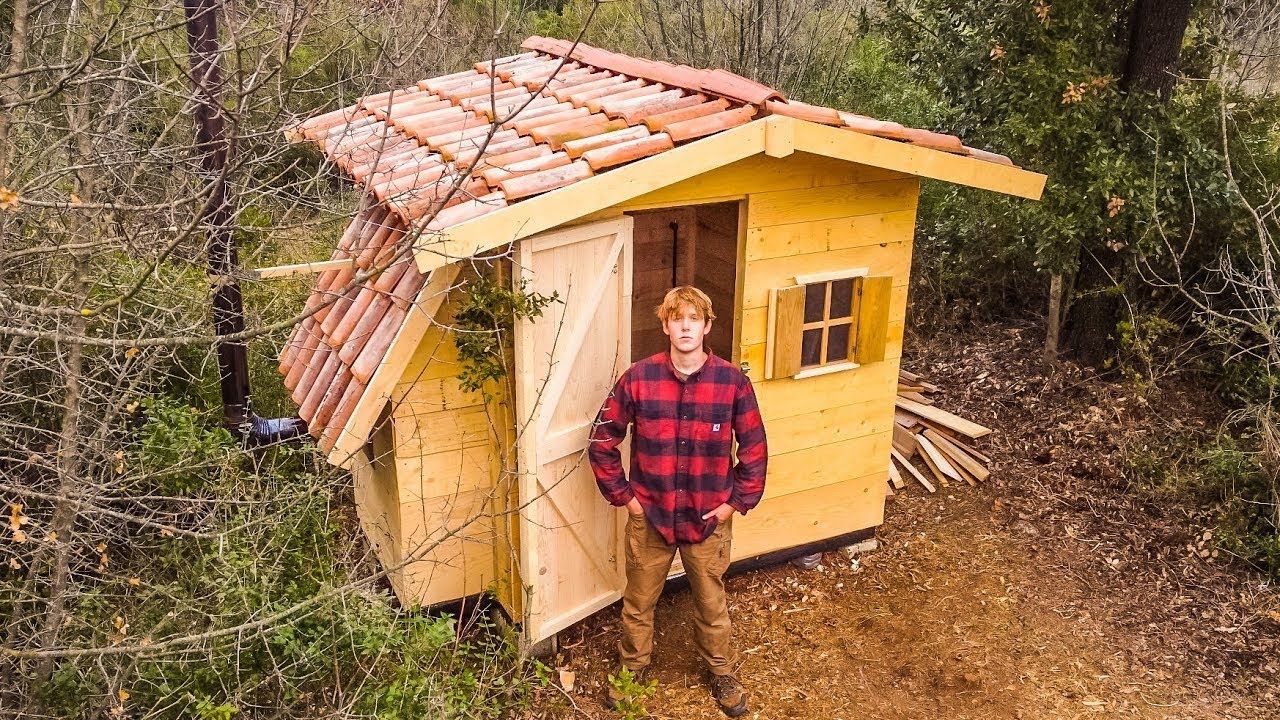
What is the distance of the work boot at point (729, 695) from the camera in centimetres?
563

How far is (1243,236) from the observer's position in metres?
7.80

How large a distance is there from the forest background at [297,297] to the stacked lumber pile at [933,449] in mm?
1109

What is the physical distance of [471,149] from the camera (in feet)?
18.7

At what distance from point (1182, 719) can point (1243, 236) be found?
395 cm

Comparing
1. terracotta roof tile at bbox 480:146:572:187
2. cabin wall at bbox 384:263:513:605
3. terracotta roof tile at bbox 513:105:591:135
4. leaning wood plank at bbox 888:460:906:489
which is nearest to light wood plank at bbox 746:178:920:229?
terracotta roof tile at bbox 513:105:591:135

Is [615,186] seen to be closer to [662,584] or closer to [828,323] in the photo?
[828,323]

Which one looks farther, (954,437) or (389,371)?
(954,437)

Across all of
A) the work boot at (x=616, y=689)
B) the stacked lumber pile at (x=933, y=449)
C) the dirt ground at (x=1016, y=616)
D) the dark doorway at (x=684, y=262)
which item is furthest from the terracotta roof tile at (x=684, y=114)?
the stacked lumber pile at (x=933, y=449)

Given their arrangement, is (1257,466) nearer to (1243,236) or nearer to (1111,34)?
→ (1243,236)

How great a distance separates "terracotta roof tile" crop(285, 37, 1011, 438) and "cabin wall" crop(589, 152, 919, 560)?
0.39m

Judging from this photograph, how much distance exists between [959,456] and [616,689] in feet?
12.4

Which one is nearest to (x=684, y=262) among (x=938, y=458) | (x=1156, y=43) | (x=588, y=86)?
(x=588, y=86)

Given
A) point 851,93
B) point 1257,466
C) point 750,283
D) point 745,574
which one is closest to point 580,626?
point 745,574

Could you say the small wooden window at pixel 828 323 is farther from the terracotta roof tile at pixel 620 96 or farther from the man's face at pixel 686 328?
the terracotta roof tile at pixel 620 96
